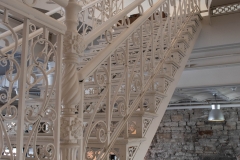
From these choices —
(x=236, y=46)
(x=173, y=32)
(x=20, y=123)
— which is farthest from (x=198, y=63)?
(x=20, y=123)

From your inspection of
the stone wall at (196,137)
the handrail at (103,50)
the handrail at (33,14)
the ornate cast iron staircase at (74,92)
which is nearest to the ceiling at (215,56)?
the ornate cast iron staircase at (74,92)

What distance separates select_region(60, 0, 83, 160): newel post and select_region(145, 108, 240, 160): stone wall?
846 centimetres

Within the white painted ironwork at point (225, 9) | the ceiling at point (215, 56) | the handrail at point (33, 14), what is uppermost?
the white painted ironwork at point (225, 9)

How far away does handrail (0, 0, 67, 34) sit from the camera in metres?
0.94

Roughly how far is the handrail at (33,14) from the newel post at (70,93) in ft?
0.38

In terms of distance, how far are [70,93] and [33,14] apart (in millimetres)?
391

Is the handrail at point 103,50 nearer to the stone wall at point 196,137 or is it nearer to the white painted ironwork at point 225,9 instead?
the white painted ironwork at point 225,9

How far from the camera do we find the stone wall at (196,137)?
344 inches

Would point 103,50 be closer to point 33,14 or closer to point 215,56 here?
point 33,14

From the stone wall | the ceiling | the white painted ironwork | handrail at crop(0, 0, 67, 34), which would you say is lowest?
the stone wall

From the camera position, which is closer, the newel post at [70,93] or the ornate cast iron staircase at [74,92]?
the ornate cast iron staircase at [74,92]

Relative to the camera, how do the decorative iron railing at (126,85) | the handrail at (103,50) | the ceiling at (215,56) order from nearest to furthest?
the handrail at (103,50) < the decorative iron railing at (126,85) < the ceiling at (215,56)

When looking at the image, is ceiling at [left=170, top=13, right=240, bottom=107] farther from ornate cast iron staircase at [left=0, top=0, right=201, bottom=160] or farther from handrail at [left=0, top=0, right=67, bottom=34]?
handrail at [left=0, top=0, right=67, bottom=34]

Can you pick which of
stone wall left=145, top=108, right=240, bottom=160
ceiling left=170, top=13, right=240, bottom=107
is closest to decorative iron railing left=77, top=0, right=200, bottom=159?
ceiling left=170, top=13, right=240, bottom=107
